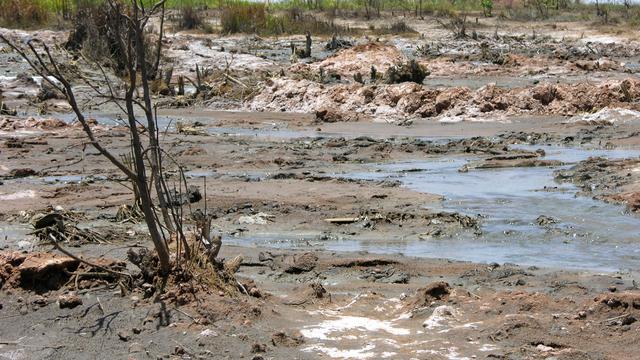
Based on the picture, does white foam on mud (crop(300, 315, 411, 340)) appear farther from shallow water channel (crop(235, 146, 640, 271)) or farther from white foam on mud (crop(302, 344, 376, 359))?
shallow water channel (crop(235, 146, 640, 271))

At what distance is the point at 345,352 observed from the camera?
18.1 feet

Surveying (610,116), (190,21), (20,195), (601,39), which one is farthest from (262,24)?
(20,195)

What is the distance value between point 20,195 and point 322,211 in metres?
3.64

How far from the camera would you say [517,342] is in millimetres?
5484

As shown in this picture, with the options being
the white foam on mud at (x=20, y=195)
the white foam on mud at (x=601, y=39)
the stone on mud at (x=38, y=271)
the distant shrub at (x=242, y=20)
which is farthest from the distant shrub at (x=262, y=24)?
the stone on mud at (x=38, y=271)

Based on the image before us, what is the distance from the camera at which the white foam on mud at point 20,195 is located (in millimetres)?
11055

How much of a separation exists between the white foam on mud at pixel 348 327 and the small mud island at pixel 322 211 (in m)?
0.02

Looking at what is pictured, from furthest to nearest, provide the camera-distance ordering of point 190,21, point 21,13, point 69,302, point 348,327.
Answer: point 190,21 < point 21,13 < point 69,302 < point 348,327

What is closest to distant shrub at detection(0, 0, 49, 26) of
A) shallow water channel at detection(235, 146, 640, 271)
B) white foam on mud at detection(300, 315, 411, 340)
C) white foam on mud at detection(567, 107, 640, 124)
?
white foam on mud at detection(567, 107, 640, 124)

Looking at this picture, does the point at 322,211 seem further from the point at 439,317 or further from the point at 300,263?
the point at 439,317

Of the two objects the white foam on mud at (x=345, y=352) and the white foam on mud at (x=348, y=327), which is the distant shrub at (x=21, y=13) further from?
the white foam on mud at (x=345, y=352)

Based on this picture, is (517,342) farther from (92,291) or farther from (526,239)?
(526,239)

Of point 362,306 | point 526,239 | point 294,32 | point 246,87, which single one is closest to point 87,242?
point 362,306

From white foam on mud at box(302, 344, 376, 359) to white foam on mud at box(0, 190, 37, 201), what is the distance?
21.1 feet
